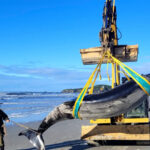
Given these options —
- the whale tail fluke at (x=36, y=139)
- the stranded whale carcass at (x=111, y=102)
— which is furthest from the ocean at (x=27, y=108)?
the stranded whale carcass at (x=111, y=102)

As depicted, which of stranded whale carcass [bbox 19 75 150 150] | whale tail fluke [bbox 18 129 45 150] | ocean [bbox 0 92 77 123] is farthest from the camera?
ocean [bbox 0 92 77 123]

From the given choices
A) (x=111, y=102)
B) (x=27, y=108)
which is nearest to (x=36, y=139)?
(x=111, y=102)

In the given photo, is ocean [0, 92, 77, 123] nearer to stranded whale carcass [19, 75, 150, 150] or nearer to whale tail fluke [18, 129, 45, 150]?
whale tail fluke [18, 129, 45, 150]

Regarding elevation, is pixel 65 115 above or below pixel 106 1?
below

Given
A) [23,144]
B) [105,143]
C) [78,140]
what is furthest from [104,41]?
[23,144]

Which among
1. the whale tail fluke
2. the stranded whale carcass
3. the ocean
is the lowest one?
the ocean

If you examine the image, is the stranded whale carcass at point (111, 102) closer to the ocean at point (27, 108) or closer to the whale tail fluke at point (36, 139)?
the whale tail fluke at point (36, 139)

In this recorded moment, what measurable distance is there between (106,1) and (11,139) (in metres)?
7.35

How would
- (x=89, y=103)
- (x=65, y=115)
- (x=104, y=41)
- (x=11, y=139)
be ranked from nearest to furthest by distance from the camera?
(x=89, y=103), (x=65, y=115), (x=104, y=41), (x=11, y=139)

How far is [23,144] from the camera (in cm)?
928

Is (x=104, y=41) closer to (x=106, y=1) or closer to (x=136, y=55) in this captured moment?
(x=136, y=55)

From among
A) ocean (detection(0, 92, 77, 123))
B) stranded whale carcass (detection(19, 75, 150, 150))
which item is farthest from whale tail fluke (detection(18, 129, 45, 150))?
ocean (detection(0, 92, 77, 123))

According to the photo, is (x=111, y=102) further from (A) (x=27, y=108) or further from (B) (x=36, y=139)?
(A) (x=27, y=108)

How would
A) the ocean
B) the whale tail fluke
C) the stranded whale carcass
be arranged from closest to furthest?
the stranded whale carcass
the whale tail fluke
the ocean
